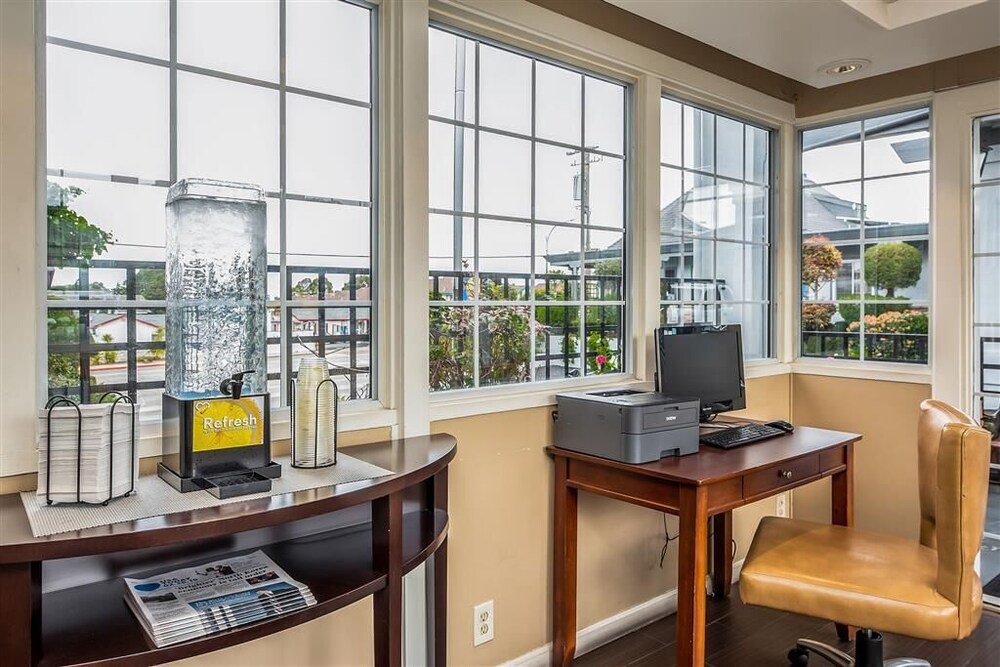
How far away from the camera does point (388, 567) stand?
4.82 ft

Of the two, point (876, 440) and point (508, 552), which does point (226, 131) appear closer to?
point (508, 552)

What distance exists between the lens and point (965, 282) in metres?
3.00

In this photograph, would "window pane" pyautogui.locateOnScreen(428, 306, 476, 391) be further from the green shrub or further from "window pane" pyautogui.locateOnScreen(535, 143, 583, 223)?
the green shrub

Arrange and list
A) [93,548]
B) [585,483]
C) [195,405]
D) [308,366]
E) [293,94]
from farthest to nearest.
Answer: [585,483]
[293,94]
[308,366]
[195,405]
[93,548]

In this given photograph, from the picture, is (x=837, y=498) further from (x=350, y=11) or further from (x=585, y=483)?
(x=350, y=11)

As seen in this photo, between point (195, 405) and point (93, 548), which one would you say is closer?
point (93, 548)

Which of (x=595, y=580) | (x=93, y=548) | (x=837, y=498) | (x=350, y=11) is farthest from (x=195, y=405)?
(x=837, y=498)

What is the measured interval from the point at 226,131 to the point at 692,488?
5.18ft

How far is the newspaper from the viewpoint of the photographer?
4.01 feet

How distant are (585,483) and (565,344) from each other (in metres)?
0.54

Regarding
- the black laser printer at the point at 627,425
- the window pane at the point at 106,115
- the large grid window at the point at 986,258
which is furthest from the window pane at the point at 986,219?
the window pane at the point at 106,115

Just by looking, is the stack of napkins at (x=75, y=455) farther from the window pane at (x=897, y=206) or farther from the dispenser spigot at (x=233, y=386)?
the window pane at (x=897, y=206)

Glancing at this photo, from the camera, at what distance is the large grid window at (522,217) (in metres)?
2.23

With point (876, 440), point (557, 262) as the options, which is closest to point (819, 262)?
point (876, 440)
